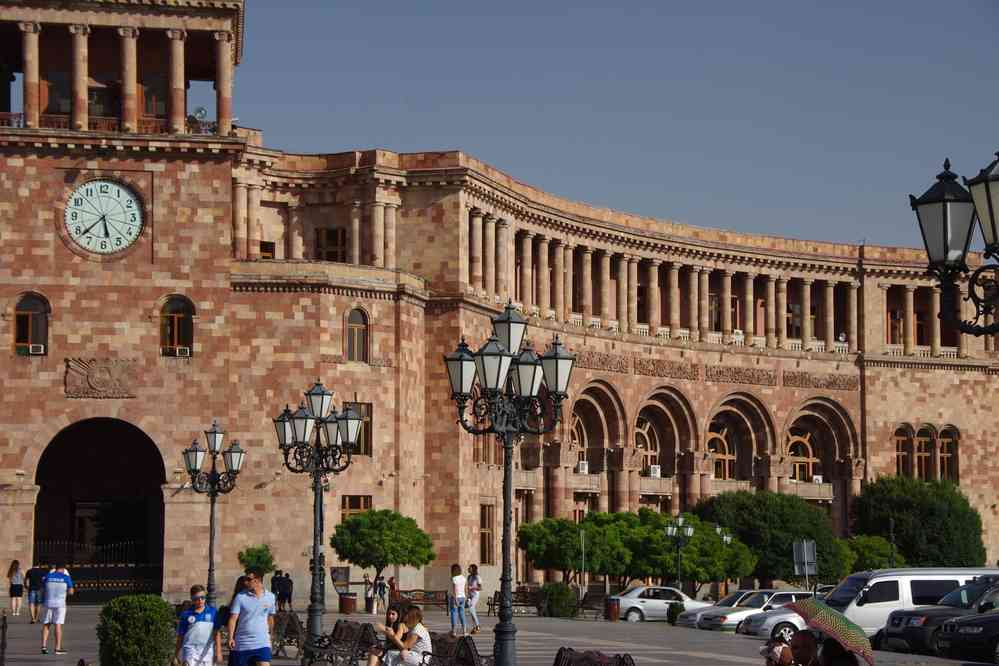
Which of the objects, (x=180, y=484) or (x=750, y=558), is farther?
(x=750, y=558)

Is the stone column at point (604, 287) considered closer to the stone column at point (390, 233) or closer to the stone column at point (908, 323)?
the stone column at point (390, 233)

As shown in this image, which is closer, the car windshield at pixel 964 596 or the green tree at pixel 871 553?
the car windshield at pixel 964 596

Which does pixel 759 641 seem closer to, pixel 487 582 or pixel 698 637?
pixel 698 637

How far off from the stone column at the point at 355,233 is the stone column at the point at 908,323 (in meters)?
30.9

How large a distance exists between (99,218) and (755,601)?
77.7 ft

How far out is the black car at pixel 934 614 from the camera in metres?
34.1

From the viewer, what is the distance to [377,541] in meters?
54.1

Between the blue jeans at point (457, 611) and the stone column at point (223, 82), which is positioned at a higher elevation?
the stone column at point (223, 82)

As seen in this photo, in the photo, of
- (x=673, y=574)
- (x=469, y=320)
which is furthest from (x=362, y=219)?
(x=673, y=574)

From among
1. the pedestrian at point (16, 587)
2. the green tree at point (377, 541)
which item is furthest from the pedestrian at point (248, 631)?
the green tree at point (377, 541)

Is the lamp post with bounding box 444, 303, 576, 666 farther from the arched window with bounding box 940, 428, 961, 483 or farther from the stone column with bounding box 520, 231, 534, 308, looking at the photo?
the arched window with bounding box 940, 428, 961, 483

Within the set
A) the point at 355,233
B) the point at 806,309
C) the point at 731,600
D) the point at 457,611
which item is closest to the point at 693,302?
the point at 806,309

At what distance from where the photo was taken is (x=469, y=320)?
63.4 meters

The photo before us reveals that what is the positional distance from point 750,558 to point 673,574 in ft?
14.5
